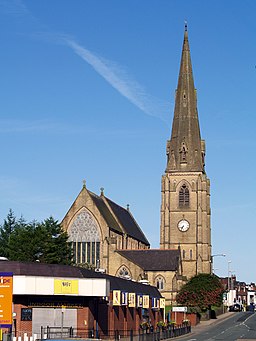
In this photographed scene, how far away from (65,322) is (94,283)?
3.55 m

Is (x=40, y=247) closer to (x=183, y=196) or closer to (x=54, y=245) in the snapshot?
(x=54, y=245)

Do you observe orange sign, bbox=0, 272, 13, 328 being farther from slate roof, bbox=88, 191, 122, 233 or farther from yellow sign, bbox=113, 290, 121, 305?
slate roof, bbox=88, 191, 122, 233

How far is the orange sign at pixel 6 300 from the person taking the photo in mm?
34737

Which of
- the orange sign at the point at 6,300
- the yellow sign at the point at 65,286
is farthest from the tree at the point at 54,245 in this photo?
the orange sign at the point at 6,300

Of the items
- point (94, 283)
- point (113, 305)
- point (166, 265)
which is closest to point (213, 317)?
point (166, 265)

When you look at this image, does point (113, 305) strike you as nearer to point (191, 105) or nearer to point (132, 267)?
point (132, 267)

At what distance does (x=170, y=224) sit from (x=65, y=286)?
72.9 meters

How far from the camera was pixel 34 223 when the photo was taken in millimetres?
119688

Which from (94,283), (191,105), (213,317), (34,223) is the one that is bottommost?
(213,317)

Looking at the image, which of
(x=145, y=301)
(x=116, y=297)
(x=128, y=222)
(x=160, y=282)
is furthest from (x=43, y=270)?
(x=128, y=222)

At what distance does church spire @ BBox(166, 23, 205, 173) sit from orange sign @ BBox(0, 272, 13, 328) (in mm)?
92716

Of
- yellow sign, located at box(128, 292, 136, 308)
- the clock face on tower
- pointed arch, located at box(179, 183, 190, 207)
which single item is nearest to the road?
yellow sign, located at box(128, 292, 136, 308)

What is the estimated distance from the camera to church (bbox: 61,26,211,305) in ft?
366

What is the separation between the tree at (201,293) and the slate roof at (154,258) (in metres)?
8.32
